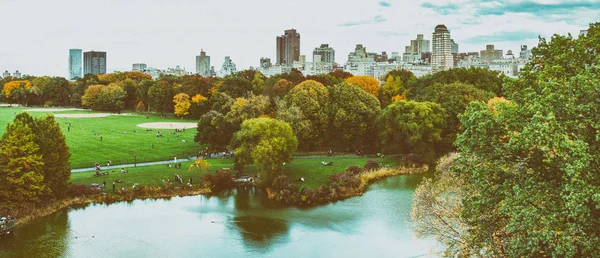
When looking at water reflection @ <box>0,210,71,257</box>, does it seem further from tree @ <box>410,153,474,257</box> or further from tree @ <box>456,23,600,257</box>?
tree @ <box>456,23,600,257</box>

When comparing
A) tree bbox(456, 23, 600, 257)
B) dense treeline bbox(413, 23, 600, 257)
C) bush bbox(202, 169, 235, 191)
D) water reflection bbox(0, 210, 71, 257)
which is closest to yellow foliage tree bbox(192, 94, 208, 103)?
bush bbox(202, 169, 235, 191)

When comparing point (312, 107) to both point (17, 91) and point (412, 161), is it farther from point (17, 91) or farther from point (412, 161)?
point (17, 91)

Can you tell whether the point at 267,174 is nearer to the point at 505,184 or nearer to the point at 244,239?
the point at 244,239

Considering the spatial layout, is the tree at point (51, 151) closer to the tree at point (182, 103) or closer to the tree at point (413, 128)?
the tree at point (413, 128)

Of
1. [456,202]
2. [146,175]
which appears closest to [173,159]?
[146,175]

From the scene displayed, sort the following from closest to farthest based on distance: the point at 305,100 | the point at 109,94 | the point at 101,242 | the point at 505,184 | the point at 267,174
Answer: the point at 505,184
the point at 101,242
the point at 267,174
the point at 305,100
the point at 109,94

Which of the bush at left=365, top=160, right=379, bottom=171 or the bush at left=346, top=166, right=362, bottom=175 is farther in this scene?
the bush at left=365, top=160, right=379, bottom=171
